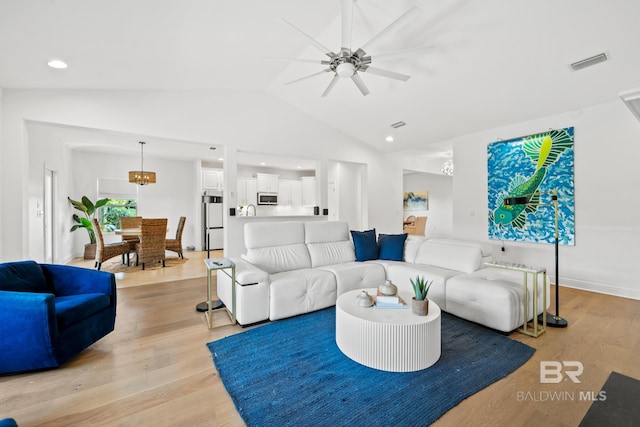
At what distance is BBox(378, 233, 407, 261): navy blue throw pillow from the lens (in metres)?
3.92

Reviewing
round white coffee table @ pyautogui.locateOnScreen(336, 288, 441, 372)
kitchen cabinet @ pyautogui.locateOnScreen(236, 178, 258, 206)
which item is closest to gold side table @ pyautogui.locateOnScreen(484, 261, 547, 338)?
round white coffee table @ pyautogui.locateOnScreen(336, 288, 441, 372)

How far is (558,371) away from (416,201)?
8735mm

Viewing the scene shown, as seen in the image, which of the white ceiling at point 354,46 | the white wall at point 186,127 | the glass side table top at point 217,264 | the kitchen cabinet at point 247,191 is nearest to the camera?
the white ceiling at point 354,46

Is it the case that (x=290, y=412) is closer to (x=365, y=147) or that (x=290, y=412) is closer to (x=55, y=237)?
(x=365, y=147)

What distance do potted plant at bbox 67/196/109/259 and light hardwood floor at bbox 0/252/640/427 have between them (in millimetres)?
4575

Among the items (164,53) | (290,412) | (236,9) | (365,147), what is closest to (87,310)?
(290,412)

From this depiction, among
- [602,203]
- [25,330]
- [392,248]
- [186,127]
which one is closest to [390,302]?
[392,248]

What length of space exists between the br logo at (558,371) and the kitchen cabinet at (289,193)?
7.48 m

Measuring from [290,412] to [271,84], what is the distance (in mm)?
4631

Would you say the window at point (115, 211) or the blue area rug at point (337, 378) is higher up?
the window at point (115, 211)

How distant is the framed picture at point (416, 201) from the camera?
10.1m

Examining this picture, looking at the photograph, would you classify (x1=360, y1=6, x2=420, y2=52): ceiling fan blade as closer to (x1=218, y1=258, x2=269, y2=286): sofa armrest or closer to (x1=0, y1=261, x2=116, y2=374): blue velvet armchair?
(x1=218, y1=258, x2=269, y2=286): sofa armrest

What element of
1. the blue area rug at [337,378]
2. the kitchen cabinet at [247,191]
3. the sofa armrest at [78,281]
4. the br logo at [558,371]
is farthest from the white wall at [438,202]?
the sofa armrest at [78,281]

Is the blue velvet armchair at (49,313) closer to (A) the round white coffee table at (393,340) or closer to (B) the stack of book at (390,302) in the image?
(A) the round white coffee table at (393,340)
